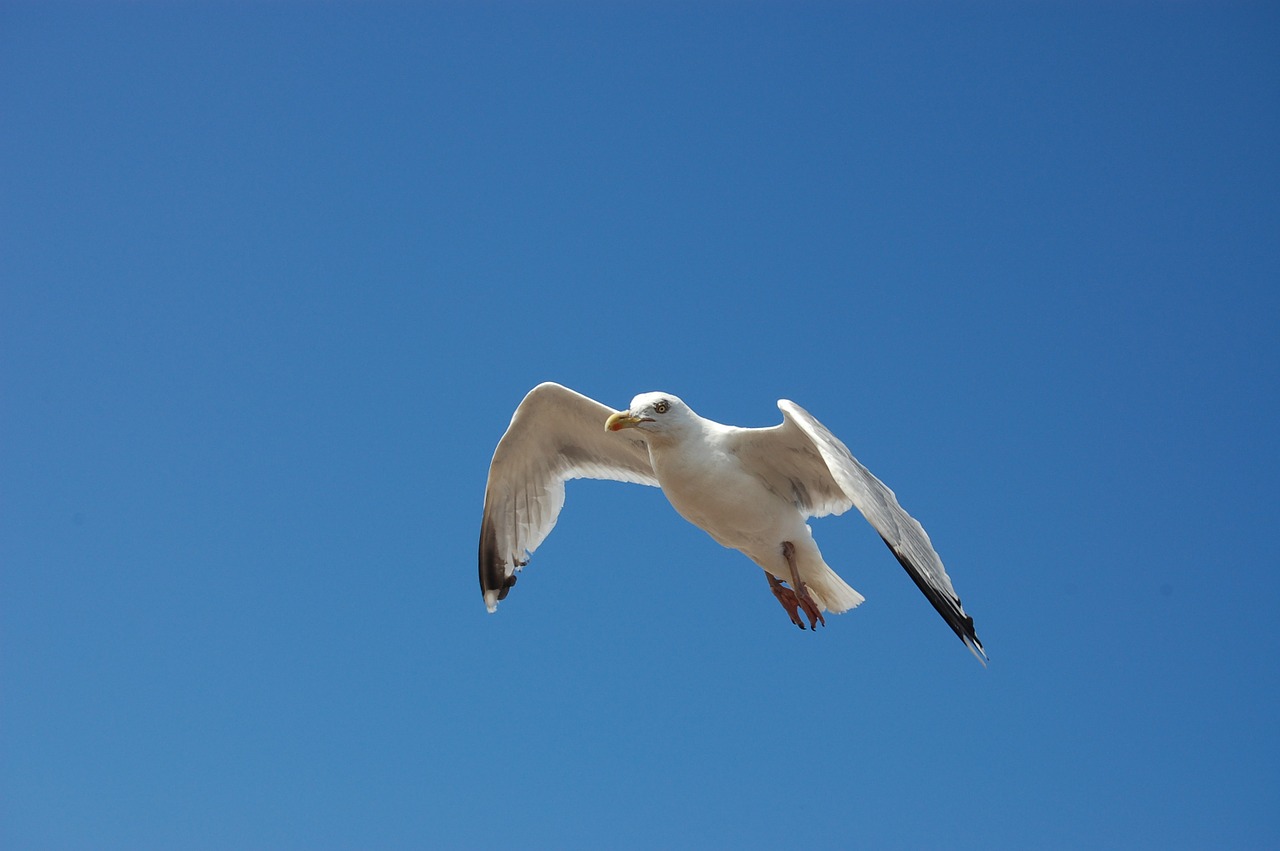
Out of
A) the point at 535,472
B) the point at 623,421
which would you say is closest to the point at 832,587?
the point at 623,421

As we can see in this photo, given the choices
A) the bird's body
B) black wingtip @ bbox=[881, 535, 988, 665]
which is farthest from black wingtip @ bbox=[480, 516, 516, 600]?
black wingtip @ bbox=[881, 535, 988, 665]

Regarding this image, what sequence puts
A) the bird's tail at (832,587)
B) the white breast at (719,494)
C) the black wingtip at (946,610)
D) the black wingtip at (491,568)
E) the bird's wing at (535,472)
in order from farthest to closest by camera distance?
1. the black wingtip at (491,568)
2. the bird's wing at (535,472)
3. the bird's tail at (832,587)
4. the white breast at (719,494)
5. the black wingtip at (946,610)

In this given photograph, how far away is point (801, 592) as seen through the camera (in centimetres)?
720

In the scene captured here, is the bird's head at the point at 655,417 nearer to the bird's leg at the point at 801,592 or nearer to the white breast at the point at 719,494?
the white breast at the point at 719,494

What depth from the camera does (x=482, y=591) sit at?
28.2 feet

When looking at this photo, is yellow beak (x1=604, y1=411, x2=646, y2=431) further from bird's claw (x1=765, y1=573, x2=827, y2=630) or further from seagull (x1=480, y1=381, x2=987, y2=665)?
bird's claw (x1=765, y1=573, x2=827, y2=630)

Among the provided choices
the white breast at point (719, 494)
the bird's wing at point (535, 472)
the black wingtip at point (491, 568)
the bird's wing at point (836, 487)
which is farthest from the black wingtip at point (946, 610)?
the black wingtip at point (491, 568)

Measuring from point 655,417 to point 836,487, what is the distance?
4.17 feet

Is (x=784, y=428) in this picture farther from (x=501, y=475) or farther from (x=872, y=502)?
(x=501, y=475)

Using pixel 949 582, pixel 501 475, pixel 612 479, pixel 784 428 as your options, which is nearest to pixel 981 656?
pixel 949 582

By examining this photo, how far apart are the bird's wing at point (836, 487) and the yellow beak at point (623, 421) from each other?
64cm

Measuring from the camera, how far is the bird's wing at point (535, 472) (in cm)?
820

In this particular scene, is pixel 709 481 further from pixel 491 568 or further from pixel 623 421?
pixel 491 568

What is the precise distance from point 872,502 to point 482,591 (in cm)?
373
